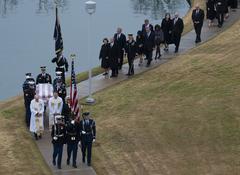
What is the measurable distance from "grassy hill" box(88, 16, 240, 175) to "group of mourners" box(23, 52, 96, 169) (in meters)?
0.87

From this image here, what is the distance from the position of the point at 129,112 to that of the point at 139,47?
534 cm

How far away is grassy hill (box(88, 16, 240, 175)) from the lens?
1828 cm

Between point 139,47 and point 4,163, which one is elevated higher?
point 139,47

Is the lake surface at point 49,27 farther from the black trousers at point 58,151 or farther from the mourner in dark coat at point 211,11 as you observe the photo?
the black trousers at point 58,151

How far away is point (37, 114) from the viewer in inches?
796

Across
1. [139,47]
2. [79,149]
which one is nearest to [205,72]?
[139,47]

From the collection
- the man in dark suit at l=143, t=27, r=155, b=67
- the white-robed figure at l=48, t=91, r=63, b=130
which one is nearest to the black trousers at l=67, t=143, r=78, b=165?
the white-robed figure at l=48, t=91, r=63, b=130

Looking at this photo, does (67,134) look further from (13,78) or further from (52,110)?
(13,78)

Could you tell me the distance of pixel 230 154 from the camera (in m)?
18.7

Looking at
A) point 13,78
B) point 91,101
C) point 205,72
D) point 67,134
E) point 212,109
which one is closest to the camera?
point 67,134

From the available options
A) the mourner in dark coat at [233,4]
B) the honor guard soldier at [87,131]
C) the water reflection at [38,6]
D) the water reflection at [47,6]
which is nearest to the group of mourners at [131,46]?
the mourner in dark coat at [233,4]

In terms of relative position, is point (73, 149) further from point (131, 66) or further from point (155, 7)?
→ point (155, 7)

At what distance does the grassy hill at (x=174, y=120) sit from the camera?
18.3 m

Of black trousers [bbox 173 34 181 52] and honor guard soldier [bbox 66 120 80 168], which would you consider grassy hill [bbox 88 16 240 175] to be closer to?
honor guard soldier [bbox 66 120 80 168]
